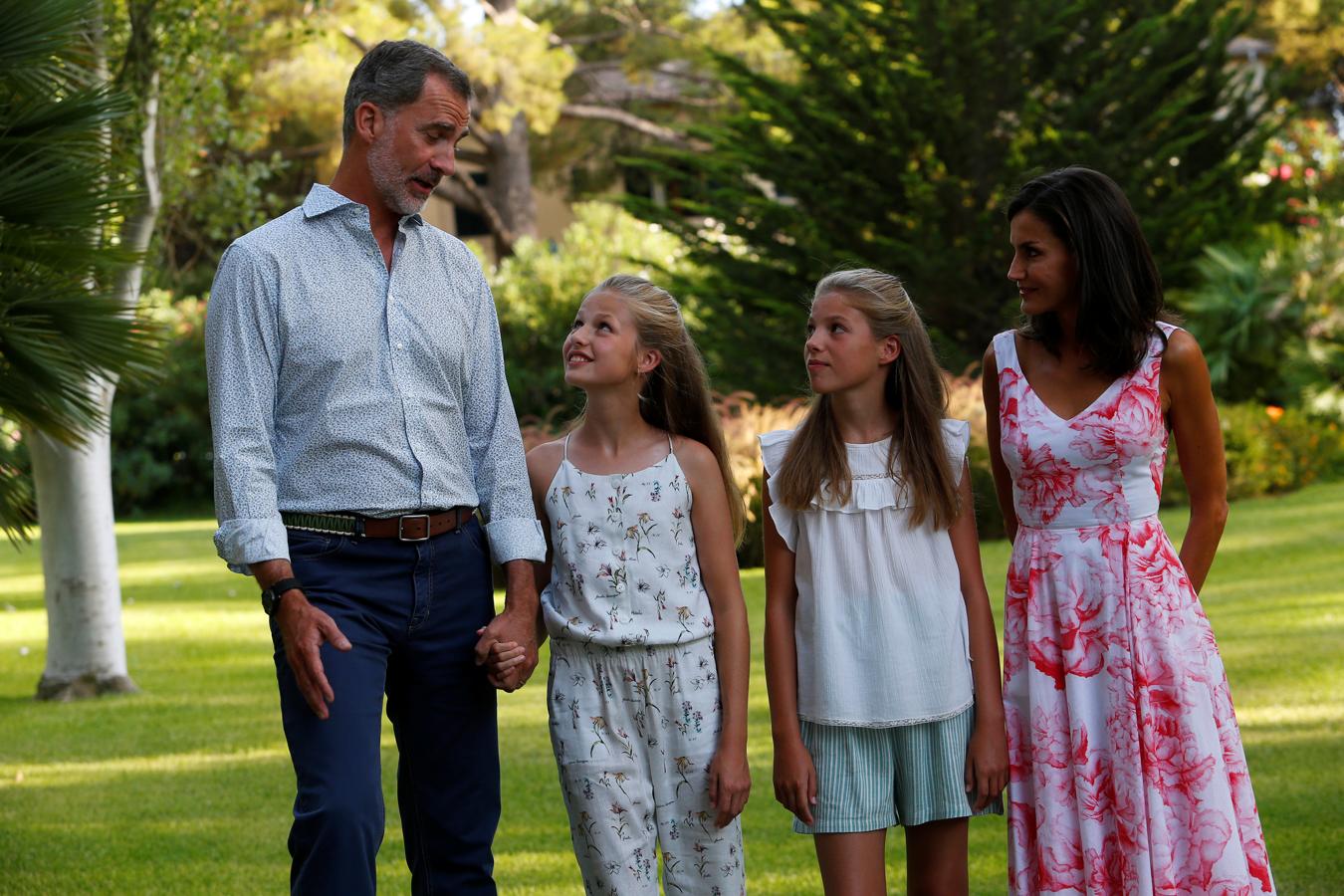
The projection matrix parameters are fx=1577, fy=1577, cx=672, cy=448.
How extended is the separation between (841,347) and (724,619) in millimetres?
627

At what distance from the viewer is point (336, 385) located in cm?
298

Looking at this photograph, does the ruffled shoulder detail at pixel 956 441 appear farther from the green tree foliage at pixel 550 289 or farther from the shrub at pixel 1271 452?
the green tree foliage at pixel 550 289

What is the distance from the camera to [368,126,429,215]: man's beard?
3061 millimetres

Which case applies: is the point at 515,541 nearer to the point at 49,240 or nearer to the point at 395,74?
the point at 395,74

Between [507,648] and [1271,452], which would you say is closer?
[507,648]

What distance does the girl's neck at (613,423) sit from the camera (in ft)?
11.0

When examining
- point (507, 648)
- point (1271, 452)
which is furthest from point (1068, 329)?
point (1271, 452)

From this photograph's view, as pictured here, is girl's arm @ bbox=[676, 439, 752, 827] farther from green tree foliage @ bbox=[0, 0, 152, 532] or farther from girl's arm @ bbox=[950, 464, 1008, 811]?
green tree foliage @ bbox=[0, 0, 152, 532]

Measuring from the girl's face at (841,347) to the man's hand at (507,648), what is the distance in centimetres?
81

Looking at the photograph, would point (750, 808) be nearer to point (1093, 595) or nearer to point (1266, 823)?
point (1266, 823)

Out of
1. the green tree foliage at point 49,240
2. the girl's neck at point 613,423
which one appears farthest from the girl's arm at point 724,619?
the green tree foliage at point 49,240

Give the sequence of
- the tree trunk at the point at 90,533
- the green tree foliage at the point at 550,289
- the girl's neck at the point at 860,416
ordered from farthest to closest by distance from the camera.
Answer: the green tree foliage at the point at 550,289 → the tree trunk at the point at 90,533 → the girl's neck at the point at 860,416

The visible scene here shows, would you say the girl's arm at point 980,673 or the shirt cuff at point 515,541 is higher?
the shirt cuff at point 515,541

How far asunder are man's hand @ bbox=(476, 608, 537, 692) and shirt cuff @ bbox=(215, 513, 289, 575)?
1.40 ft
